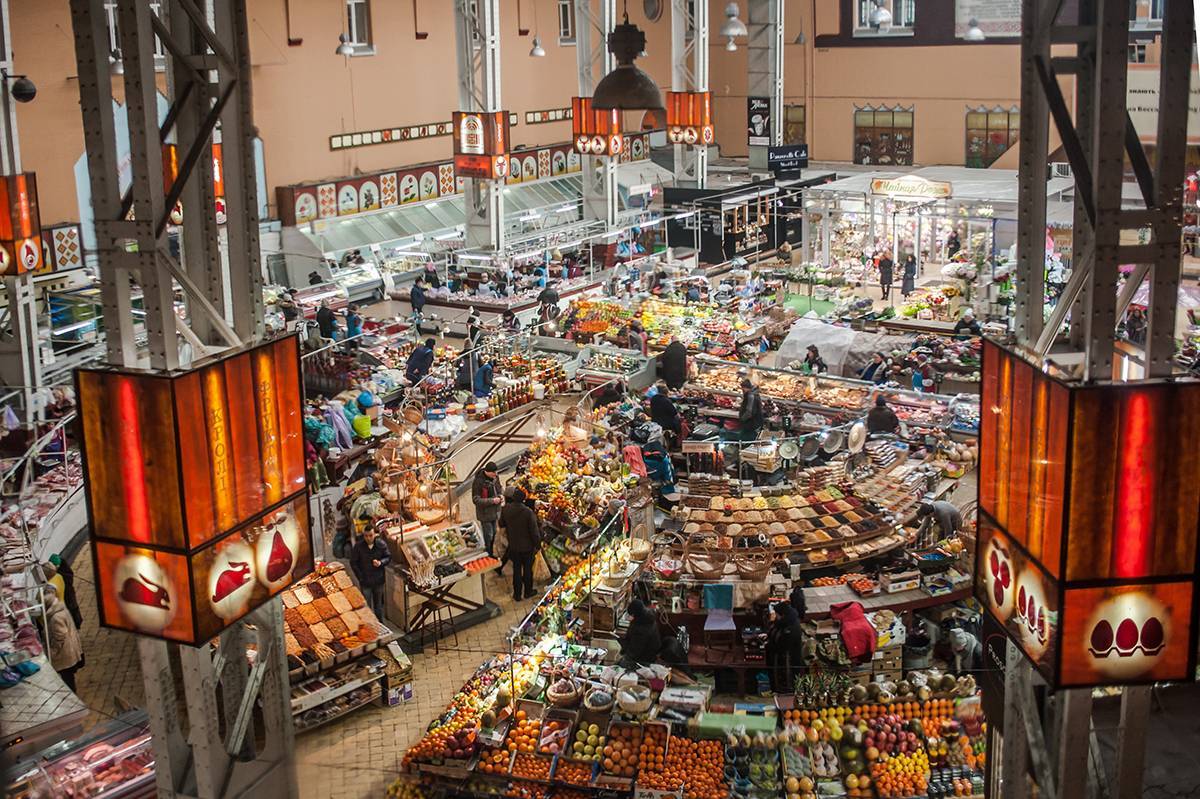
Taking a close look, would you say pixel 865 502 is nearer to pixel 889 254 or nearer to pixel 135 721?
pixel 135 721

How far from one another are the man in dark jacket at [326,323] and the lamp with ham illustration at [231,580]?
13.0m

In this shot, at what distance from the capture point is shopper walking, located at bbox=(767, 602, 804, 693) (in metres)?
9.53

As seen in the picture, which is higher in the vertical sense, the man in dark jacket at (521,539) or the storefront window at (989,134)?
the storefront window at (989,134)

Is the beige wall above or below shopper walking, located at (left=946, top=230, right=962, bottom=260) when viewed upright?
above

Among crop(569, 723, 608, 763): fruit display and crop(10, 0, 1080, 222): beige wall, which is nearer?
crop(569, 723, 608, 763): fruit display

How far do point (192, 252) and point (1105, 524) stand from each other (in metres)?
4.44

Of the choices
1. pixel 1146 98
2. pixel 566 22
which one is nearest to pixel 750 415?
pixel 1146 98

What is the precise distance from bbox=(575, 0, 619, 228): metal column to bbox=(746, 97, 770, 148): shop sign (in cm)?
386

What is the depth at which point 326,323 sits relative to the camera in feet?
62.4

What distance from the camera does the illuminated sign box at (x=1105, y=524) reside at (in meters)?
5.14

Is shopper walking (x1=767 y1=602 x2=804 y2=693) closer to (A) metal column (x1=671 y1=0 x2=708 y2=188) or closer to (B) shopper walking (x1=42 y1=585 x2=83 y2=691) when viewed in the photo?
(B) shopper walking (x1=42 y1=585 x2=83 y2=691)

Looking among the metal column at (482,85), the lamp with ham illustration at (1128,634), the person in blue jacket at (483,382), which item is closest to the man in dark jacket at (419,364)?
the person in blue jacket at (483,382)

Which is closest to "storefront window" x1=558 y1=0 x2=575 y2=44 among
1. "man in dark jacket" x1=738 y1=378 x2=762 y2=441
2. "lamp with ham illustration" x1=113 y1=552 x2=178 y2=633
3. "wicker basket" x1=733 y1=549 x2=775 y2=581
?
"man in dark jacket" x1=738 y1=378 x2=762 y2=441

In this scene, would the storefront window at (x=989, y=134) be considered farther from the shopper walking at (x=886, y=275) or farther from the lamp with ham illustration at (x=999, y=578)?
the lamp with ham illustration at (x=999, y=578)
